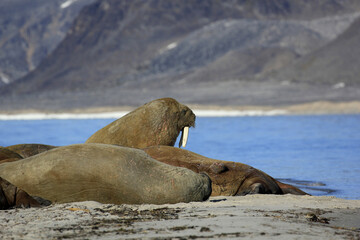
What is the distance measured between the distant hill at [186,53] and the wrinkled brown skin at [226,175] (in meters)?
56.8

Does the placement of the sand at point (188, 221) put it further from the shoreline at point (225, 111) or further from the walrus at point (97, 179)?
the shoreline at point (225, 111)

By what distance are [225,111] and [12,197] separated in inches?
2118

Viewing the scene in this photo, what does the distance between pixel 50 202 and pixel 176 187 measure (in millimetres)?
1369

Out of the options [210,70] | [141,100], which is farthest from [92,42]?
[141,100]

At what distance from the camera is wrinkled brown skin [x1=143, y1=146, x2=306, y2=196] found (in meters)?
8.61

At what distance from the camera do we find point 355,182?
12.5 m

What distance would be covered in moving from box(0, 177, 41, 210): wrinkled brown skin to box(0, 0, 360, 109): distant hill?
59094mm

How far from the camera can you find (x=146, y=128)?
10.2 m

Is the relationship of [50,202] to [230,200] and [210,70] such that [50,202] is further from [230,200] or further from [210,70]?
[210,70]

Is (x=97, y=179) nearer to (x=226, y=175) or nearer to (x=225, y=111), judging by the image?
(x=226, y=175)

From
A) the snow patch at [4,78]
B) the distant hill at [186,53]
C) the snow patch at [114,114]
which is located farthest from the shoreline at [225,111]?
the snow patch at [4,78]

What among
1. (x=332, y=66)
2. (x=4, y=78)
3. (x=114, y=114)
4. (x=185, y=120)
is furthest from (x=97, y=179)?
(x=4, y=78)

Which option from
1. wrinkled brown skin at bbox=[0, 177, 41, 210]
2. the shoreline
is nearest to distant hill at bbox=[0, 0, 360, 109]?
the shoreline

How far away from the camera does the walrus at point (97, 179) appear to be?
23.2 ft
